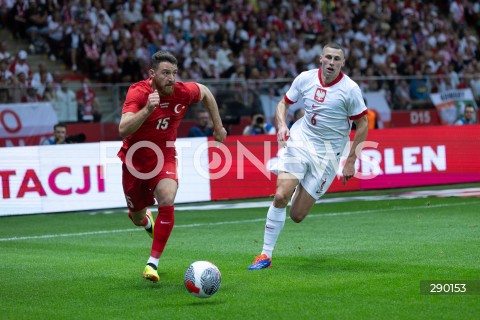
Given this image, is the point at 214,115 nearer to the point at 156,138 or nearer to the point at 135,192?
the point at 156,138

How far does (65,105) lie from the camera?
1948 centimetres

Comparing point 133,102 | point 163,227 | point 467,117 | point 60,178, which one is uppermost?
point 133,102

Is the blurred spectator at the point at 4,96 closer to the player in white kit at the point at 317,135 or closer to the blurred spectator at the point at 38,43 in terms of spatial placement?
the blurred spectator at the point at 38,43

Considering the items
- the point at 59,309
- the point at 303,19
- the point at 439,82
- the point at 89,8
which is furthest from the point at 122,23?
the point at 59,309

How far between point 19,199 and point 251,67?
9.81m

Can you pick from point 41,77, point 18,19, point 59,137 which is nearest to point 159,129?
point 59,137

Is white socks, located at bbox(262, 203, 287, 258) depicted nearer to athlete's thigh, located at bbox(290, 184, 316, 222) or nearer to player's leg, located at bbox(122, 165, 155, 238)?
athlete's thigh, located at bbox(290, 184, 316, 222)

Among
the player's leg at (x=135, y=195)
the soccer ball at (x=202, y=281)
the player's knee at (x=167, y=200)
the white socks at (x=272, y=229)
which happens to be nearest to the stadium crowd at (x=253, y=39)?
the player's leg at (x=135, y=195)

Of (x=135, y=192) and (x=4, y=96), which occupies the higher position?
(x=135, y=192)

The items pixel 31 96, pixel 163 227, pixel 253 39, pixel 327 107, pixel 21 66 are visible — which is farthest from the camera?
pixel 253 39

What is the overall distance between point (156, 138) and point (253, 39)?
1690 centimetres

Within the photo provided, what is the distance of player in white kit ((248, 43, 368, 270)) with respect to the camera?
10.1 metres

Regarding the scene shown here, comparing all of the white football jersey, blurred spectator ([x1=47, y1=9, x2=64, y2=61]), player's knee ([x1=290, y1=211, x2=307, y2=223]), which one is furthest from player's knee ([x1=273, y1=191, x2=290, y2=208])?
blurred spectator ([x1=47, y1=9, x2=64, y2=61])

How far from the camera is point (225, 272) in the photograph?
9414 mm
